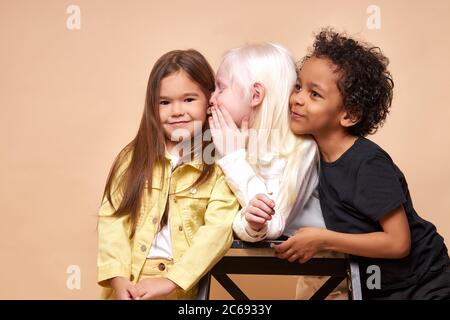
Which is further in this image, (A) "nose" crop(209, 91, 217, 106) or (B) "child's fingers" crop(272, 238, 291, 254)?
(A) "nose" crop(209, 91, 217, 106)

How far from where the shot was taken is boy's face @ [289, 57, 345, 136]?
1.45 m

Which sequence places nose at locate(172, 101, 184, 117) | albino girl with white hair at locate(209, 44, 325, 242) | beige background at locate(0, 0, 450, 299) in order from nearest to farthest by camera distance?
1. albino girl with white hair at locate(209, 44, 325, 242)
2. nose at locate(172, 101, 184, 117)
3. beige background at locate(0, 0, 450, 299)

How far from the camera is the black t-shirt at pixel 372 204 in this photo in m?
1.38

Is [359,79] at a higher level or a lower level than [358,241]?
higher

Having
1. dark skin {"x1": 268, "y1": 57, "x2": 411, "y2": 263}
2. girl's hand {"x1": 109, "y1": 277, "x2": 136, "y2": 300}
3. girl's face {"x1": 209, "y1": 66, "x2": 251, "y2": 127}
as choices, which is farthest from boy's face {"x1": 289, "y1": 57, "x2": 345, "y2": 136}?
girl's hand {"x1": 109, "y1": 277, "x2": 136, "y2": 300}

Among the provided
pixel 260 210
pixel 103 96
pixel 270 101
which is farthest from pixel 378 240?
pixel 103 96

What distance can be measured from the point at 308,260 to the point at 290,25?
97 cm

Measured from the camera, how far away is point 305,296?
1758 mm

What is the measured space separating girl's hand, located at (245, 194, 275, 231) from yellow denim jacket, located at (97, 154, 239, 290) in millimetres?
102

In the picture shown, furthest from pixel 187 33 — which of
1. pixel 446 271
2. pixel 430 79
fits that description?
pixel 446 271

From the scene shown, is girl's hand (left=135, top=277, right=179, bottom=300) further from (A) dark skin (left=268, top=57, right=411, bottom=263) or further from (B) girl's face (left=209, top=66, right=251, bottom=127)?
(B) girl's face (left=209, top=66, right=251, bottom=127)

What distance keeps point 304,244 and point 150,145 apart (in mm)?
410

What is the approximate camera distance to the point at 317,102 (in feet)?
4.77

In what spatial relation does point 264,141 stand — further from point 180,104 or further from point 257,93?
point 180,104
